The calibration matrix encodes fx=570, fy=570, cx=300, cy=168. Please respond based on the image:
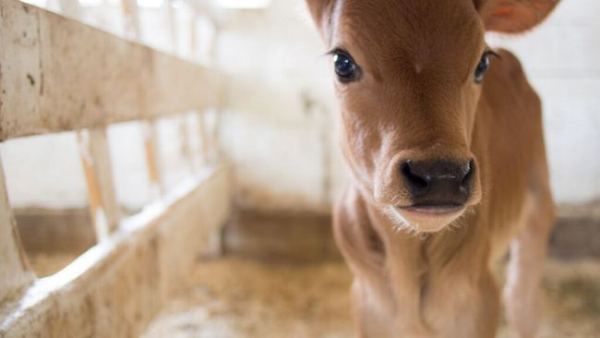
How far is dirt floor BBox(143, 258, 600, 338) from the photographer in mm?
3227

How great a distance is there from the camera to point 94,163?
1.85 m

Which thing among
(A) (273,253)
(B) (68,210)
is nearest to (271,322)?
(A) (273,253)

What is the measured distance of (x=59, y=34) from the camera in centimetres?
140

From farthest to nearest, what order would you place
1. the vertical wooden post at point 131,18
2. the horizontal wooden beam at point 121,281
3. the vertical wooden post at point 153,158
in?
the vertical wooden post at point 153,158 → the vertical wooden post at point 131,18 → the horizontal wooden beam at point 121,281

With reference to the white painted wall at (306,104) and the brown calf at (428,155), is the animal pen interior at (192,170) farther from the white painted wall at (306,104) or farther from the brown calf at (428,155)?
the brown calf at (428,155)

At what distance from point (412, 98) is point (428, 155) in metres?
0.20

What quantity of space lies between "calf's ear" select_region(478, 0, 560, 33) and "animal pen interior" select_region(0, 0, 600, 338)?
71 cm

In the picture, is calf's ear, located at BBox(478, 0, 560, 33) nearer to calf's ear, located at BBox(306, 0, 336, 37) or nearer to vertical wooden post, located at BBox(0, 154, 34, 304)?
calf's ear, located at BBox(306, 0, 336, 37)

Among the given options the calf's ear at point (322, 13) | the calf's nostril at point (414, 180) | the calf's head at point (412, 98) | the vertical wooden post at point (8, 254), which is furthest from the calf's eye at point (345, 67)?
the vertical wooden post at point (8, 254)

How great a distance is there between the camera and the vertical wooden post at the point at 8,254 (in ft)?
3.92

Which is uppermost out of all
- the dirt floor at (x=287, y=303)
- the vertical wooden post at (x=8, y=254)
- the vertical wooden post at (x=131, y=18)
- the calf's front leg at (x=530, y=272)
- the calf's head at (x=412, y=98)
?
the vertical wooden post at (x=131, y=18)

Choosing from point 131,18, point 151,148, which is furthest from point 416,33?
point 151,148

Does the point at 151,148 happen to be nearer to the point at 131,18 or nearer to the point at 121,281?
the point at 131,18

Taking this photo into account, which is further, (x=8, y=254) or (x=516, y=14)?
(x=516, y=14)
